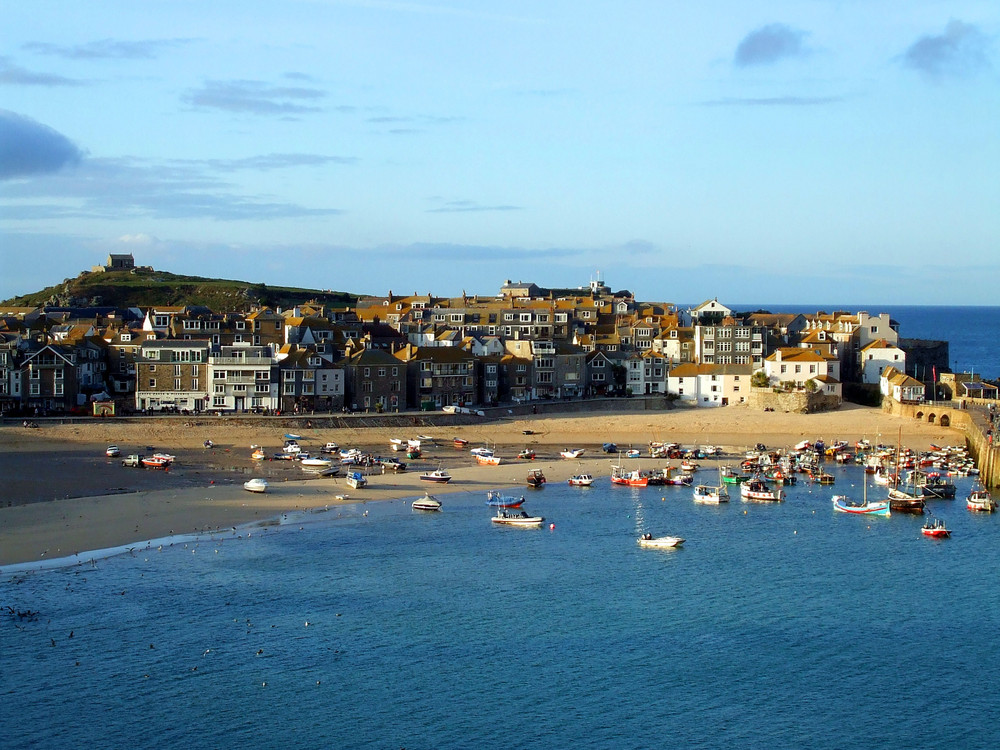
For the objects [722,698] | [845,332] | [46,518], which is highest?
[845,332]

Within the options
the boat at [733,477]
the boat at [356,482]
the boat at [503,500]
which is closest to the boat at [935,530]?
the boat at [733,477]

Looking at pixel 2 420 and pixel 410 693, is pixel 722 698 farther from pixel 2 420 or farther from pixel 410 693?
pixel 2 420

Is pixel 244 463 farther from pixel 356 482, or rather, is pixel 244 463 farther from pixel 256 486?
pixel 356 482

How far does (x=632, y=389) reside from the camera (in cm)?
9056

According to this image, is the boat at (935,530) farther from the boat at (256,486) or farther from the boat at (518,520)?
the boat at (256,486)

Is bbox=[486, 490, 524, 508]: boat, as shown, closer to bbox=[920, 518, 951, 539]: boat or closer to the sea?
the sea

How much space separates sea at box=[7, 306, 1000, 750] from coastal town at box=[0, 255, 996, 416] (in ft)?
90.3

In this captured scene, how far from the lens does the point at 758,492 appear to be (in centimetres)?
5941

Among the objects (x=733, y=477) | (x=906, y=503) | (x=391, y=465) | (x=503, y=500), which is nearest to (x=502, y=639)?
(x=503, y=500)

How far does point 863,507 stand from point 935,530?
186 inches

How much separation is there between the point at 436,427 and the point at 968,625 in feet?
137

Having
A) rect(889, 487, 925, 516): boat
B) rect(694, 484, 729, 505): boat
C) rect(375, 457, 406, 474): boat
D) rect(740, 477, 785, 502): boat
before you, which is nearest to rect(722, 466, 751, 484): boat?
rect(740, 477, 785, 502): boat

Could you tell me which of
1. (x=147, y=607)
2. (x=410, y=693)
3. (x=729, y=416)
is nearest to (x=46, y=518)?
(x=147, y=607)

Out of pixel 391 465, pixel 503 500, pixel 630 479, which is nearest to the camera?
→ pixel 503 500
